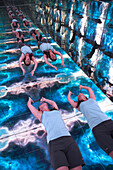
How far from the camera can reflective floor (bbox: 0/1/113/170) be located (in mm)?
1731

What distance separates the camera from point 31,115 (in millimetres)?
2271

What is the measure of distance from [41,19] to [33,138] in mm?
5627

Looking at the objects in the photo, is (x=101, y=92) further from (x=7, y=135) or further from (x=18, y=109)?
(x=7, y=135)

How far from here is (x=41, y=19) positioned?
19.3ft

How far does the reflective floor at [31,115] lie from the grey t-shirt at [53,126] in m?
0.42

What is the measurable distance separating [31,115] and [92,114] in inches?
44.1

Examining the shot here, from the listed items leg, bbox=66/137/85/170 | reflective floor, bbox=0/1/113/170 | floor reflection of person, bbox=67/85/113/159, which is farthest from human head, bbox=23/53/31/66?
leg, bbox=66/137/85/170

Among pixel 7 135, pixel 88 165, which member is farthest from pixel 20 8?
pixel 88 165

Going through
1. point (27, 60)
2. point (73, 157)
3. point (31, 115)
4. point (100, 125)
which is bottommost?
point (31, 115)

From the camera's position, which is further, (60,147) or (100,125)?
(100,125)

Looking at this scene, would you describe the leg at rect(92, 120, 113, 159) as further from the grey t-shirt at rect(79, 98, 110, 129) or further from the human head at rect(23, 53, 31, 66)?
the human head at rect(23, 53, 31, 66)

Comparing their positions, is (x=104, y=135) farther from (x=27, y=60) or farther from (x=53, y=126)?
(x=27, y=60)

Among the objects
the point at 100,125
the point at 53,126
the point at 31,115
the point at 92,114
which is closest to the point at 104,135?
the point at 100,125

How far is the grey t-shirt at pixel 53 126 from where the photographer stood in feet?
5.05
